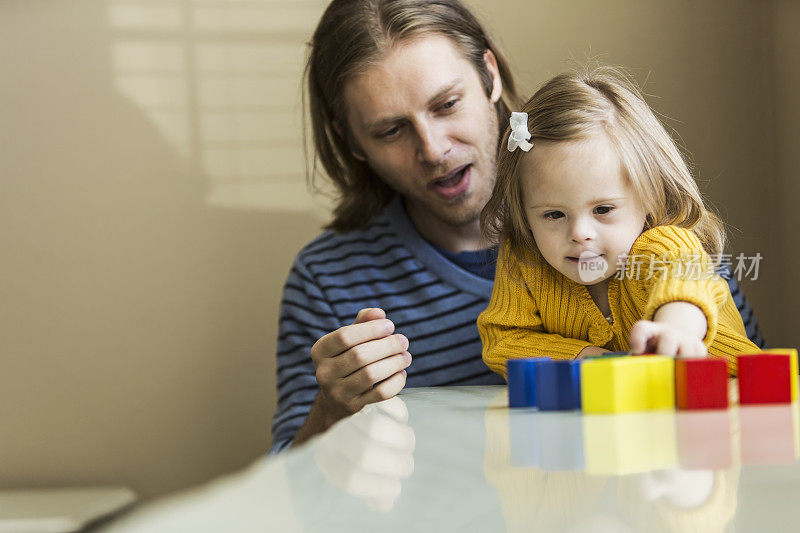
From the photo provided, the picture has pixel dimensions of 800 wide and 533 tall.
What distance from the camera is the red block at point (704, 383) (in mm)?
668

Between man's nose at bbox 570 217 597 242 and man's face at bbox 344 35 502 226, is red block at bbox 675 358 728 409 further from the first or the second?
man's face at bbox 344 35 502 226

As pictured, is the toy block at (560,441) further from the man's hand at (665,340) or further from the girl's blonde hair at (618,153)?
the girl's blonde hair at (618,153)

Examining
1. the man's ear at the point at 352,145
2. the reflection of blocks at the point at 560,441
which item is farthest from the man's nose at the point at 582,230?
the man's ear at the point at 352,145

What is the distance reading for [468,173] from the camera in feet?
4.94

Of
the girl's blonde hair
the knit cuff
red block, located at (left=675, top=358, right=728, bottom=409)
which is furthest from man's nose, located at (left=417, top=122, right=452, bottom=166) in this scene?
red block, located at (left=675, top=358, right=728, bottom=409)

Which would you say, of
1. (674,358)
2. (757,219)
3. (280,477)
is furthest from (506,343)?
(757,219)

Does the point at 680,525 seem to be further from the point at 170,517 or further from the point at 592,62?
the point at 592,62

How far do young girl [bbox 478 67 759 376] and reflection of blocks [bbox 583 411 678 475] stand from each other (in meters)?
0.34

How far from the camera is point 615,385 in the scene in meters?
0.69

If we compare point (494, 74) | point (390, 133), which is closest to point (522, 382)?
point (390, 133)

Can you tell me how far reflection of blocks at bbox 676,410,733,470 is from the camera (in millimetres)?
473

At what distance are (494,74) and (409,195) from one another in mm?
310

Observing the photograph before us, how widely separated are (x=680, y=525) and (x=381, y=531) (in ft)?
0.44

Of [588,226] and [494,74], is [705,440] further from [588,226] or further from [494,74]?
[494,74]
